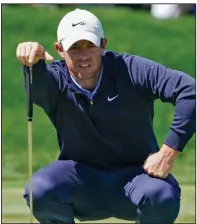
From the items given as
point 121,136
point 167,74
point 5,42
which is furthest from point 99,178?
point 5,42

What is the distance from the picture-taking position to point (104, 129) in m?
4.99

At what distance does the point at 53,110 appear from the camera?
16.5 feet

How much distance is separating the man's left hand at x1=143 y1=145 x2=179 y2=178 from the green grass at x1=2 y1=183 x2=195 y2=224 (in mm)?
1794

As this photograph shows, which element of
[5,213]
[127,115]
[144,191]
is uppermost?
[127,115]

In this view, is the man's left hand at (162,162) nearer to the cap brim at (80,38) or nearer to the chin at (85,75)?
the chin at (85,75)

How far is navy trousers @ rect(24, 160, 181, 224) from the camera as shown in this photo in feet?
15.7

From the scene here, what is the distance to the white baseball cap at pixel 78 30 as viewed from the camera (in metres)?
4.81

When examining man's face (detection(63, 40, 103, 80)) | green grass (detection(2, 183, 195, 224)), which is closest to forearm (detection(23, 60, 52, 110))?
man's face (detection(63, 40, 103, 80))

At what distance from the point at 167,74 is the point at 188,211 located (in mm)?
2483

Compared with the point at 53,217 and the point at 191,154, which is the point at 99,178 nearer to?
the point at 53,217

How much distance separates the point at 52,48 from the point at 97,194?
9.62 m

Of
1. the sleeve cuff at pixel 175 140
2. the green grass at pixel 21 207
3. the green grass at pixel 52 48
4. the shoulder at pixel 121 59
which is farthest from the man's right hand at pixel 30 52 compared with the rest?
the green grass at pixel 52 48

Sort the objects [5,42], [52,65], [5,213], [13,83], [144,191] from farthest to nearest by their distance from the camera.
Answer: [5,42] → [13,83] → [5,213] → [52,65] → [144,191]

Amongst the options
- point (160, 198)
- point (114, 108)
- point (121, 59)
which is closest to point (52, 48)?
point (121, 59)
